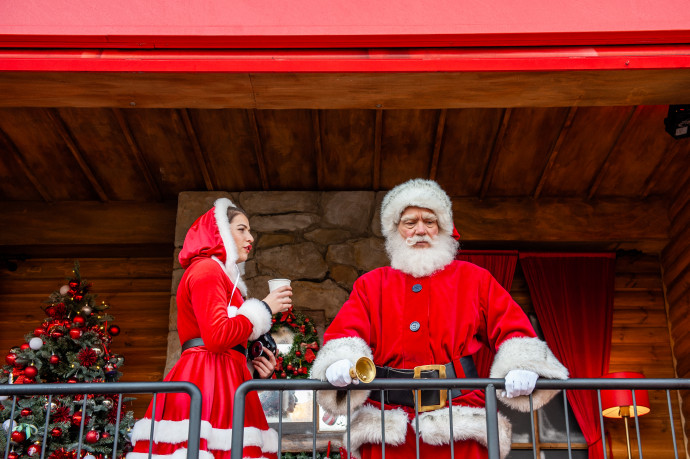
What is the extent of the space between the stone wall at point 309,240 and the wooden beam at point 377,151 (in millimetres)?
134

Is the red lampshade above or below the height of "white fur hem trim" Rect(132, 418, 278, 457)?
above

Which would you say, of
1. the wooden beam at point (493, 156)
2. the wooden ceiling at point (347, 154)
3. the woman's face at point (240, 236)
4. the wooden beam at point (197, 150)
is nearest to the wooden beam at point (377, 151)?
the wooden ceiling at point (347, 154)

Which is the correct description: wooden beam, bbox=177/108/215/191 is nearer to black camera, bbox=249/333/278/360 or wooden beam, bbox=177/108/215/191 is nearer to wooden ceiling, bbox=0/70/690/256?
wooden ceiling, bbox=0/70/690/256

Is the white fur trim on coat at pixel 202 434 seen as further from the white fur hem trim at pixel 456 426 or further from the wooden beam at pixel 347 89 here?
the wooden beam at pixel 347 89

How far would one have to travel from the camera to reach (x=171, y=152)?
5664 millimetres

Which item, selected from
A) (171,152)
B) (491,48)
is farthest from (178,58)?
(171,152)

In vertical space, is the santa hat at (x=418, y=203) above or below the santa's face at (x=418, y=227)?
above

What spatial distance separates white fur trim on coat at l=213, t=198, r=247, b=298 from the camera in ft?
11.8

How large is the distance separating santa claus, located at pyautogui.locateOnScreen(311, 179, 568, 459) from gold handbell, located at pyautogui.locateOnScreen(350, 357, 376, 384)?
0.03m

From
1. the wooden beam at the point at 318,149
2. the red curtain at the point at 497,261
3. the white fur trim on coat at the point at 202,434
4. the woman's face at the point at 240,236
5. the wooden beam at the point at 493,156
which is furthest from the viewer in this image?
the red curtain at the point at 497,261

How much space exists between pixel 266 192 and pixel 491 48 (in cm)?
288

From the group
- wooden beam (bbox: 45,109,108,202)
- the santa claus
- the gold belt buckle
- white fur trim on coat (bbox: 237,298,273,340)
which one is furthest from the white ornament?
the gold belt buckle

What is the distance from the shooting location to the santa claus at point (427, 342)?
2.97 metres

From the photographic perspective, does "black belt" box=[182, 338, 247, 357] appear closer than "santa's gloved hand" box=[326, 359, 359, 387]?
No
